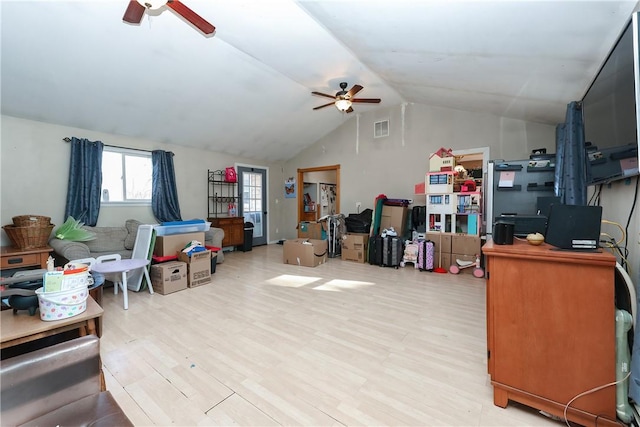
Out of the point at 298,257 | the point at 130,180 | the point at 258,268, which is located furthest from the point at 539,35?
the point at 130,180

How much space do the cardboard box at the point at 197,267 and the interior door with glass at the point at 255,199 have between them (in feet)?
9.42

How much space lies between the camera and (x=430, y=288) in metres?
3.55

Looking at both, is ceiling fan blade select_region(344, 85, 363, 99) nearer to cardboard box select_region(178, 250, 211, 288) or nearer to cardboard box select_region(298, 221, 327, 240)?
cardboard box select_region(298, 221, 327, 240)

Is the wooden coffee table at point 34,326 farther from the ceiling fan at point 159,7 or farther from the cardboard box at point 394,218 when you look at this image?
the cardboard box at point 394,218

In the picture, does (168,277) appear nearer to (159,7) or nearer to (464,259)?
(159,7)

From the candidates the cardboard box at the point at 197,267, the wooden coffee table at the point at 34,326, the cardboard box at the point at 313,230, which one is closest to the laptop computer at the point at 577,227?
the wooden coffee table at the point at 34,326

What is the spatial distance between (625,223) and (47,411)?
3.08 m

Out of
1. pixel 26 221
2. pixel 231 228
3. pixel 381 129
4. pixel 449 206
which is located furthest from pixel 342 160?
pixel 26 221

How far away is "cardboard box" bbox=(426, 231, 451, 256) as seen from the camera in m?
4.42

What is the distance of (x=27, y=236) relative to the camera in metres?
3.25

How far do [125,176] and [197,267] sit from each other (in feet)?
8.13

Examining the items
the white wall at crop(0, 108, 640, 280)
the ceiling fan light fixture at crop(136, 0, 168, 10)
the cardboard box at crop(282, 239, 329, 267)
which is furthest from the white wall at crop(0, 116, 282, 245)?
the ceiling fan light fixture at crop(136, 0, 168, 10)

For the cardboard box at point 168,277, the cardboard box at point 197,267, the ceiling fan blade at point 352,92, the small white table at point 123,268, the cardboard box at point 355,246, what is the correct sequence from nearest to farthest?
the small white table at point 123,268 < the cardboard box at point 168,277 < the cardboard box at point 197,267 < the ceiling fan blade at point 352,92 < the cardboard box at point 355,246

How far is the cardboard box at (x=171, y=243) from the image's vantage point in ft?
12.3
